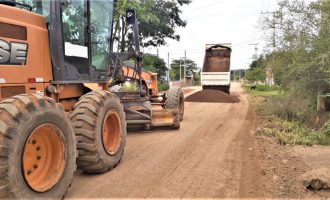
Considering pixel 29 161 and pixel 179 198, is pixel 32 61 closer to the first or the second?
pixel 29 161

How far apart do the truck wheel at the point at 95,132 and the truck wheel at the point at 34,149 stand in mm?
656

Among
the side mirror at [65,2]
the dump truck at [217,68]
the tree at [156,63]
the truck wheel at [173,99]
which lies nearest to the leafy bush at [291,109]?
the truck wheel at [173,99]

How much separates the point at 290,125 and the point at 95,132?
303 inches

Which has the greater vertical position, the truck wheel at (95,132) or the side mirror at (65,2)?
the side mirror at (65,2)

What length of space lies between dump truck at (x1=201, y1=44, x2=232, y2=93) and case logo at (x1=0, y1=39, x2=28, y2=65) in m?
21.8

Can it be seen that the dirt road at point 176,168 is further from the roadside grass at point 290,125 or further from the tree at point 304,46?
the tree at point 304,46

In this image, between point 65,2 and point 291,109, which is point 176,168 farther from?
point 291,109

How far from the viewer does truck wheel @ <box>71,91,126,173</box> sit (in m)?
6.36

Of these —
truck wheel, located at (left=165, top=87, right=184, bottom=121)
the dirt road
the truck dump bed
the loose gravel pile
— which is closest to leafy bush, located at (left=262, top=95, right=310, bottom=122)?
truck wheel, located at (left=165, top=87, right=184, bottom=121)

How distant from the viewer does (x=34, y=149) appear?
17.0 feet

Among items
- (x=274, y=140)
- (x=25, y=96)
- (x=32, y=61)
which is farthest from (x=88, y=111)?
(x=274, y=140)

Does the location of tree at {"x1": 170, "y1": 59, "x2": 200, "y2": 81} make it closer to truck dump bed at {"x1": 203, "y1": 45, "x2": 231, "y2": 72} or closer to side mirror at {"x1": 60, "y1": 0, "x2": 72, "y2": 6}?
truck dump bed at {"x1": 203, "y1": 45, "x2": 231, "y2": 72}

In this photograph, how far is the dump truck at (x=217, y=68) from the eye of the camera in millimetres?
27453

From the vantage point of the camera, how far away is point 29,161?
16.6 feet
